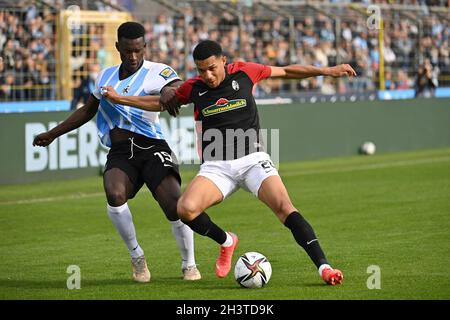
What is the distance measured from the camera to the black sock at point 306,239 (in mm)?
8648

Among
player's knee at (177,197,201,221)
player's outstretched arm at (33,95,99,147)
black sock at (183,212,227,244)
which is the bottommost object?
black sock at (183,212,227,244)

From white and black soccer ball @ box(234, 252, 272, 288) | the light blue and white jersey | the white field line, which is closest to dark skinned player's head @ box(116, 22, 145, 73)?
the light blue and white jersey

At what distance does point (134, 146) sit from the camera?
9.64m

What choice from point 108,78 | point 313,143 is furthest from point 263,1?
point 108,78

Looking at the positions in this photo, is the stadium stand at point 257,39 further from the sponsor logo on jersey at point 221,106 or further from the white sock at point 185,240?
the sponsor logo on jersey at point 221,106

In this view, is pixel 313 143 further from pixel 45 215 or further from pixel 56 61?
pixel 45 215

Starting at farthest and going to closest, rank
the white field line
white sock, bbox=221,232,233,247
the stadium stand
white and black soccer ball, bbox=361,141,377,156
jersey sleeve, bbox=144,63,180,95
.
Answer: white and black soccer ball, bbox=361,141,377,156, the stadium stand, the white field line, jersey sleeve, bbox=144,63,180,95, white sock, bbox=221,232,233,247

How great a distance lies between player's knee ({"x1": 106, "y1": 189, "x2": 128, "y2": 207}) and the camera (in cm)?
926

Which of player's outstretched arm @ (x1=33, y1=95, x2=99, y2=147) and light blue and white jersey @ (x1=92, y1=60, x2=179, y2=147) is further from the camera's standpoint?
player's outstretched arm @ (x1=33, y1=95, x2=99, y2=147)

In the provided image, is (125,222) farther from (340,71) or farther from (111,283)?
(340,71)

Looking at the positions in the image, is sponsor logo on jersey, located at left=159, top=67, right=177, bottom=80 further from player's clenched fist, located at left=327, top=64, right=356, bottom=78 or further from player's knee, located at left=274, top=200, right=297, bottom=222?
player's knee, located at left=274, top=200, right=297, bottom=222

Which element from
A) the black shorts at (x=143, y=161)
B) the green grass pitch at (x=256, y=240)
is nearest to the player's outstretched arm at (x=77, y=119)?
the black shorts at (x=143, y=161)

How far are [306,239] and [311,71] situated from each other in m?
1.59

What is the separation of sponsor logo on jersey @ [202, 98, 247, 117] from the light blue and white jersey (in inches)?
27.8
